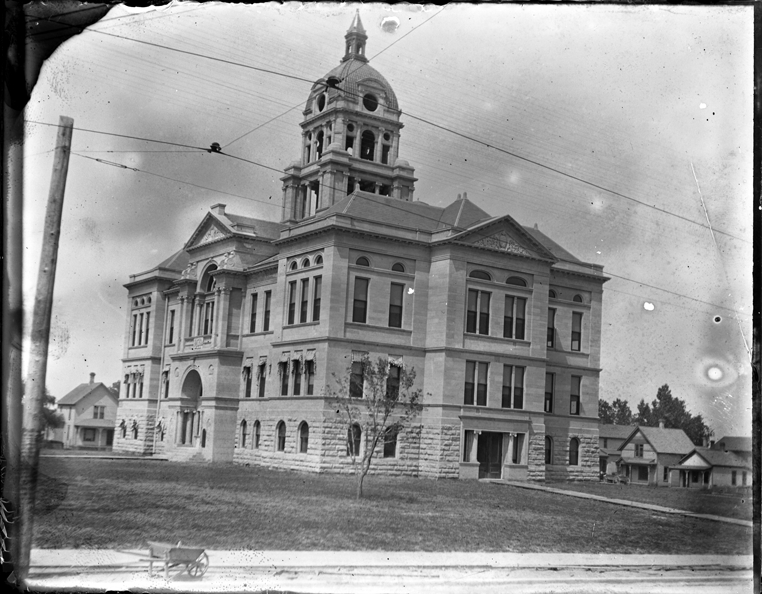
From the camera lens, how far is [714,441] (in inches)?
566

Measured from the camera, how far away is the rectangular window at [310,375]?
23.3 metres

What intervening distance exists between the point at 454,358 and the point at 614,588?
12579 millimetres

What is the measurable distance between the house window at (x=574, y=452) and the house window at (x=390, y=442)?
638 centimetres

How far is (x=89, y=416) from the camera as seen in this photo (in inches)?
705

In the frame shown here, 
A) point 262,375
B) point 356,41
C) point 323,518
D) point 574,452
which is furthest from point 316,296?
point 356,41

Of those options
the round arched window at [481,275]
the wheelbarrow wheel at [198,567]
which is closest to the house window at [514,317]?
the round arched window at [481,275]

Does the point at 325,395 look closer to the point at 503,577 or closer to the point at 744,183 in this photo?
the point at 503,577

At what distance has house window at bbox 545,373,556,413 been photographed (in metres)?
27.7

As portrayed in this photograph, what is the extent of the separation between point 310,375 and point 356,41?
12.6 meters

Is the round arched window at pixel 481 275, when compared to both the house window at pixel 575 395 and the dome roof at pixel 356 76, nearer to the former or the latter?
the house window at pixel 575 395

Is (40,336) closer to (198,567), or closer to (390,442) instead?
(198,567)

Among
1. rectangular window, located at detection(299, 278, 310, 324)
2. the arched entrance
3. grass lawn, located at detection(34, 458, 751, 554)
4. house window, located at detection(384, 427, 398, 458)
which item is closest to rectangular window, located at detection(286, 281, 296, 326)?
rectangular window, located at detection(299, 278, 310, 324)

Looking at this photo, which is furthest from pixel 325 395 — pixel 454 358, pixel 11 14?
pixel 11 14

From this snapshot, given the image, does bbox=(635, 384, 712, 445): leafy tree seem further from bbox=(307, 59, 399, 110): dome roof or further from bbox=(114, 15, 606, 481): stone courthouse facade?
bbox=(307, 59, 399, 110): dome roof
